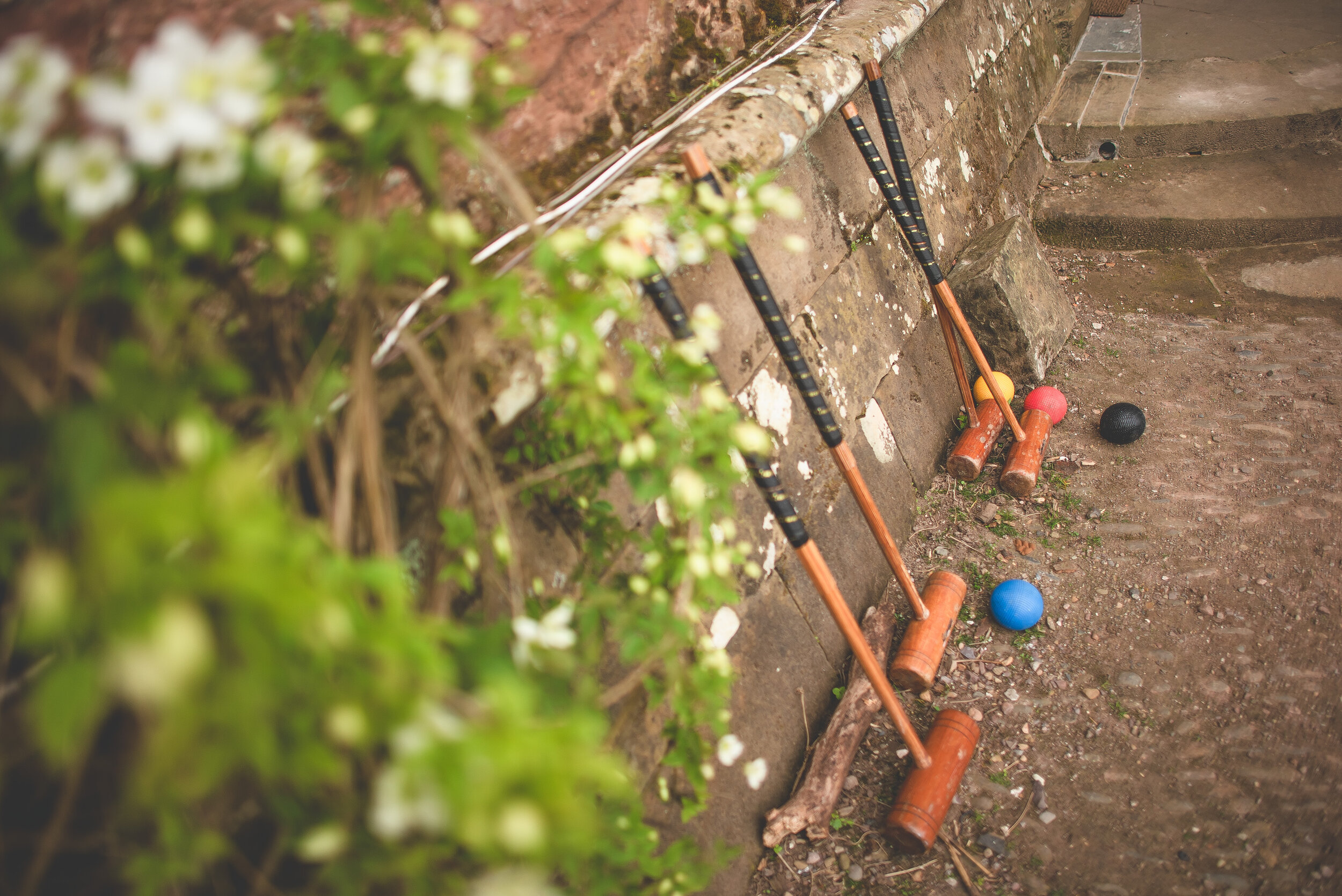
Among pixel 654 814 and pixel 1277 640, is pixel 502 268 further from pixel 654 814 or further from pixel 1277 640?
pixel 1277 640

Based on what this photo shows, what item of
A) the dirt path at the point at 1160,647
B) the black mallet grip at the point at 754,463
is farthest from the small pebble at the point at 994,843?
the black mallet grip at the point at 754,463

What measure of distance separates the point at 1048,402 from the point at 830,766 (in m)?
2.06

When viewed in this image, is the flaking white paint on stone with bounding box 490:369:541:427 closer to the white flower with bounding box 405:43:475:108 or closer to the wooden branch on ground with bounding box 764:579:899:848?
the white flower with bounding box 405:43:475:108

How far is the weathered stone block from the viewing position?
10.8ft

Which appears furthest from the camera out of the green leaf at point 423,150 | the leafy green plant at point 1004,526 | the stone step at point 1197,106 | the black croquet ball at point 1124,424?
the stone step at point 1197,106

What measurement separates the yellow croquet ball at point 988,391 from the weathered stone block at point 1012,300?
0.44 feet

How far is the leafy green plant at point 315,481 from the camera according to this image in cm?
56

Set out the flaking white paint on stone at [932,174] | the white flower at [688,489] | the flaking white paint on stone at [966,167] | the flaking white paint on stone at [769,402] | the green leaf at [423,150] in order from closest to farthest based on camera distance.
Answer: the green leaf at [423,150] < the white flower at [688,489] < the flaking white paint on stone at [769,402] < the flaking white paint on stone at [932,174] < the flaking white paint on stone at [966,167]

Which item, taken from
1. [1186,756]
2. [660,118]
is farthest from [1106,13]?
[1186,756]

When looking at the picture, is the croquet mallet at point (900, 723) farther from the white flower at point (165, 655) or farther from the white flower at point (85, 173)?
the white flower at point (165, 655)

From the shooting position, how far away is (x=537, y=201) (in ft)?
6.54

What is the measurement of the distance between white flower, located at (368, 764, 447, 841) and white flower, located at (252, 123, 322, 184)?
666mm

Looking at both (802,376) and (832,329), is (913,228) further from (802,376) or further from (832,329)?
(802,376)

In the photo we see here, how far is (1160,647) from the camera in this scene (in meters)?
2.50
